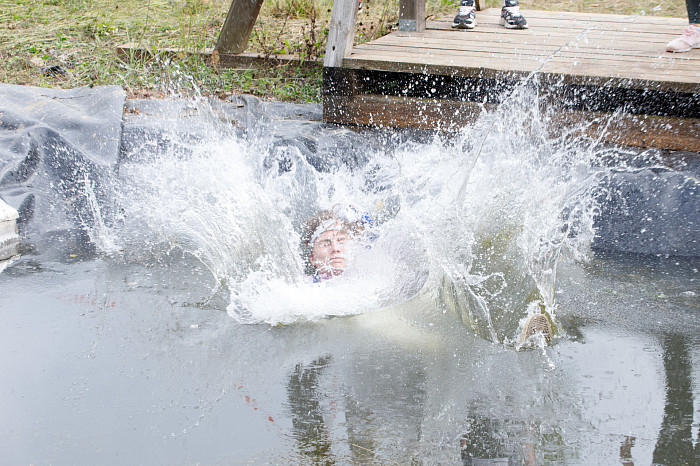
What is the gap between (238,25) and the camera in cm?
720

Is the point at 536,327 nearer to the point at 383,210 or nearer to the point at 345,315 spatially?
the point at 345,315

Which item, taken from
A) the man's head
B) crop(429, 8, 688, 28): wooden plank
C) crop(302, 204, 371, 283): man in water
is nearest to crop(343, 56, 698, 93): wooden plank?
crop(302, 204, 371, 283): man in water

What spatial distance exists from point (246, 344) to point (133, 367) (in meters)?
0.57

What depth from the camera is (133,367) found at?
3.11 metres

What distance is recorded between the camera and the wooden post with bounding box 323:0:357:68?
18.3 feet

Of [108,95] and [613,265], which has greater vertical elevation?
[108,95]

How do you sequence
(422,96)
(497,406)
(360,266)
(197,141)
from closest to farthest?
(497,406), (360,266), (197,141), (422,96)

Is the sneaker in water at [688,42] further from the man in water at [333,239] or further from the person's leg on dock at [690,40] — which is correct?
the man in water at [333,239]

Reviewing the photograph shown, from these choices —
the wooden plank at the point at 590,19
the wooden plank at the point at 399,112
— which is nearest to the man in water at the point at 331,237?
the wooden plank at the point at 399,112

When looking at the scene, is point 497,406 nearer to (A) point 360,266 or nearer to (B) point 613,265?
(A) point 360,266

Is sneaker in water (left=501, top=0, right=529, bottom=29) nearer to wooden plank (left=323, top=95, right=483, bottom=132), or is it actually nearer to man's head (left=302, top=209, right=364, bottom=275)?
A: wooden plank (left=323, top=95, right=483, bottom=132)

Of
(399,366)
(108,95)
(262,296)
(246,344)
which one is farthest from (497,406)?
(108,95)

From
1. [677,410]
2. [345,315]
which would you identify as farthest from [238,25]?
[677,410]

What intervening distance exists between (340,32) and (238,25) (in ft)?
6.77
